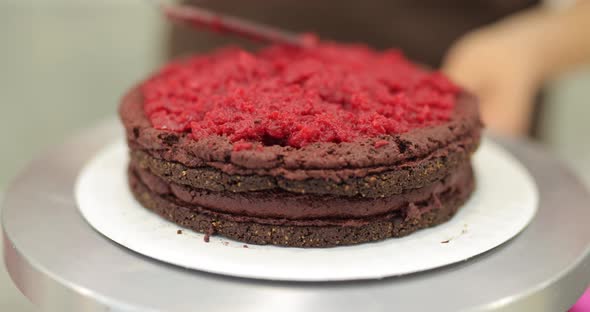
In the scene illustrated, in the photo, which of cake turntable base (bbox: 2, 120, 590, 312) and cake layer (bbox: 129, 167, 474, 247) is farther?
cake layer (bbox: 129, 167, 474, 247)

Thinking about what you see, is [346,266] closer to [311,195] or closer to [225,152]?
[311,195]

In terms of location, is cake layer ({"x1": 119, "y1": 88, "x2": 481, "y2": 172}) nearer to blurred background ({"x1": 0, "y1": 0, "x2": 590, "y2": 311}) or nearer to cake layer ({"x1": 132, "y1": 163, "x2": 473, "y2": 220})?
cake layer ({"x1": 132, "y1": 163, "x2": 473, "y2": 220})

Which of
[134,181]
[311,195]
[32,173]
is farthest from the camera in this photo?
[32,173]

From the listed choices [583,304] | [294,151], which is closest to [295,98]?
[294,151]

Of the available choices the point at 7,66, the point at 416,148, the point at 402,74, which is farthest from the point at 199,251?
the point at 7,66

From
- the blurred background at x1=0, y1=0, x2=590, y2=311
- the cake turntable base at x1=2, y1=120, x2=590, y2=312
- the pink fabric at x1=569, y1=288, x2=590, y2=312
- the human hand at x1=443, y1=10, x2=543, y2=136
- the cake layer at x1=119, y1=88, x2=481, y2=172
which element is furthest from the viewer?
the blurred background at x1=0, y1=0, x2=590, y2=311

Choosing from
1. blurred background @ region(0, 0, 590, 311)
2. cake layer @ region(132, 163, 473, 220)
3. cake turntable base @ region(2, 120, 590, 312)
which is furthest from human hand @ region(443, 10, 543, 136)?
cake layer @ region(132, 163, 473, 220)
